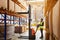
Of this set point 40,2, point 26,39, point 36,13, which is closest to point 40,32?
point 26,39

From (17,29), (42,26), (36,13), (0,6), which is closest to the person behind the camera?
(0,6)

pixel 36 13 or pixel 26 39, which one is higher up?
pixel 36 13

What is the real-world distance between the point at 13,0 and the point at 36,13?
45.9 ft

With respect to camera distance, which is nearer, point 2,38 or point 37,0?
point 2,38

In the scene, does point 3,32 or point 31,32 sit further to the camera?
point 31,32

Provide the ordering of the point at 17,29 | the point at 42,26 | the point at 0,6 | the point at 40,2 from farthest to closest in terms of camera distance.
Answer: the point at 17,29 < the point at 40,2 < the point at 42,26 < the point at 0,6

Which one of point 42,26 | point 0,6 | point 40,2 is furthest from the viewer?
point 40,2

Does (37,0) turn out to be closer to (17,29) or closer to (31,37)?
(31,37)

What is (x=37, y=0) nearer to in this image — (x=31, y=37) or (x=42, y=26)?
(x=42, y=26)

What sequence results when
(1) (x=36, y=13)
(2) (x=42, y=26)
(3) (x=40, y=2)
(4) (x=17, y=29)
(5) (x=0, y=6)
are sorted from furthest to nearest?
(1) (x=36, y=13)
(4) (x=17, y=29)
(3) (x=40, y=2)
(2) (x=42, y=26)
(5) (x=0, y=6)

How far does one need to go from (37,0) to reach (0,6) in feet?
21.9

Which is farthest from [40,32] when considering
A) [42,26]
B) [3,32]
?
[3,32]

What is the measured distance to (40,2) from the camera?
10.5 meters

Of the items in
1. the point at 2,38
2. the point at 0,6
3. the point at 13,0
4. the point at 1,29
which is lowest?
the point at 2,38
